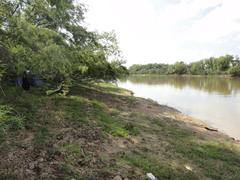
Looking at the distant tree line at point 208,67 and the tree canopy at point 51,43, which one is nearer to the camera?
the tree canopy at point 51,43

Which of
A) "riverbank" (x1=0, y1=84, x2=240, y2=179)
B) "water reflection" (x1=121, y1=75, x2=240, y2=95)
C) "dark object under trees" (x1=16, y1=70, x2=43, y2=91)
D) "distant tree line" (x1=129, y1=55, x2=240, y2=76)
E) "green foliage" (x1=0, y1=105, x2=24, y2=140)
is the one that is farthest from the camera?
"distant tree line" (x1=129, y1=55, x2=240, y2=76)

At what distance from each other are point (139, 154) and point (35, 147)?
2434 mm

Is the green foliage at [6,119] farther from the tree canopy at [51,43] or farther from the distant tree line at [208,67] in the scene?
the distant tree line at [208,67]

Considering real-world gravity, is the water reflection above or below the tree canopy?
below

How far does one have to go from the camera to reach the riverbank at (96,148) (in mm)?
5133

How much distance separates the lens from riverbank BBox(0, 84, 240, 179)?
5133 millimetres

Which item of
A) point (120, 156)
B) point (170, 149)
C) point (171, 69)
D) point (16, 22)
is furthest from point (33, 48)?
point (171, 69)

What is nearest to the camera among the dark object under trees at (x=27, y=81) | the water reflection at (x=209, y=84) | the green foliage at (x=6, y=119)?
the green foliage at (x=6, y=119)

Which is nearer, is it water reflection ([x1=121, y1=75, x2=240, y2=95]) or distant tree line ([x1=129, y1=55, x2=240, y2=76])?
water reflection ([x1=121, y1=75, x2=240, y2=95])

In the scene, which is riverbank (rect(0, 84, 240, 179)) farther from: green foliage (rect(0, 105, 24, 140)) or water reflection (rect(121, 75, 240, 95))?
water reflection (rect(121, 75, 240, 95))

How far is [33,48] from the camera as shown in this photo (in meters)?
6.03

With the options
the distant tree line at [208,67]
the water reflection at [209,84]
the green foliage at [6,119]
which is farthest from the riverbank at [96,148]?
the distant tree line at [208,67]

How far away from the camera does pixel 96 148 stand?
20.6 ft

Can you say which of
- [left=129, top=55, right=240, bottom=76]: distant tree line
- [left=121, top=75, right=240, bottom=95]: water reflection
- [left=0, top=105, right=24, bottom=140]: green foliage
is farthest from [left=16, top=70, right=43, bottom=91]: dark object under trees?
[left=129, top=55, right=240, bottom=76]: distant tree line
